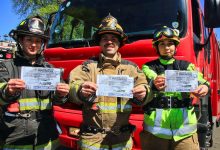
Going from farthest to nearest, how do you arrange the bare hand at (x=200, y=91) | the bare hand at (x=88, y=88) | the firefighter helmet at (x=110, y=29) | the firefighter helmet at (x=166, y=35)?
1. the firefighter helmet at (x=166, y=35)
2. the bare hand at (x=200, y=91)
3. the firefighter helmet at (x=110, y=29)
4. the bare hand at (x=88, y=88)

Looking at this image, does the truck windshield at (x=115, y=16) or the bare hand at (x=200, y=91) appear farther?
the truck windshield at (x=115, y=16)

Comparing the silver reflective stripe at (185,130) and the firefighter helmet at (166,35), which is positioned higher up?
the firefighter helmet at (166,35)

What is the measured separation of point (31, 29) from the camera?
2846 mm

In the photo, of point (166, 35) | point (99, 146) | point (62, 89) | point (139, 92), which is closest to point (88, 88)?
point (62, 89)

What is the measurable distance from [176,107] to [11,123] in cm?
142

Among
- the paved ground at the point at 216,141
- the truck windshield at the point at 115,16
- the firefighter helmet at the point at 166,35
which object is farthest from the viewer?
the paved ground at the point at 216,141

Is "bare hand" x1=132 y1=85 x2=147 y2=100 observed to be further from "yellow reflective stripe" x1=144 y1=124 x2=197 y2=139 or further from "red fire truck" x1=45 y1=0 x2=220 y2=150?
"red fire truck" x1=45 y1=0 x2=220 y2=150

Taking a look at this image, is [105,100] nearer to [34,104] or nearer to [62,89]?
[62,89]

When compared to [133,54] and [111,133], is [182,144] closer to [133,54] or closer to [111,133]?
[111,133]

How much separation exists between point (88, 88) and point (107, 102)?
0.28m

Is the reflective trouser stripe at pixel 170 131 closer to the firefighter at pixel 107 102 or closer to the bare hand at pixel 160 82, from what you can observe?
the firefighter at pixel 107 102

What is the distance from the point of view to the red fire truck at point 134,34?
4.25 metres

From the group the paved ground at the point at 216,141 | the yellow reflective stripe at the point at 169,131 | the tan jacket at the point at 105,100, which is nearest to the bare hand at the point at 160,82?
the tan jacket at the point at 105,100

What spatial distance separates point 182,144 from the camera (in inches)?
125
